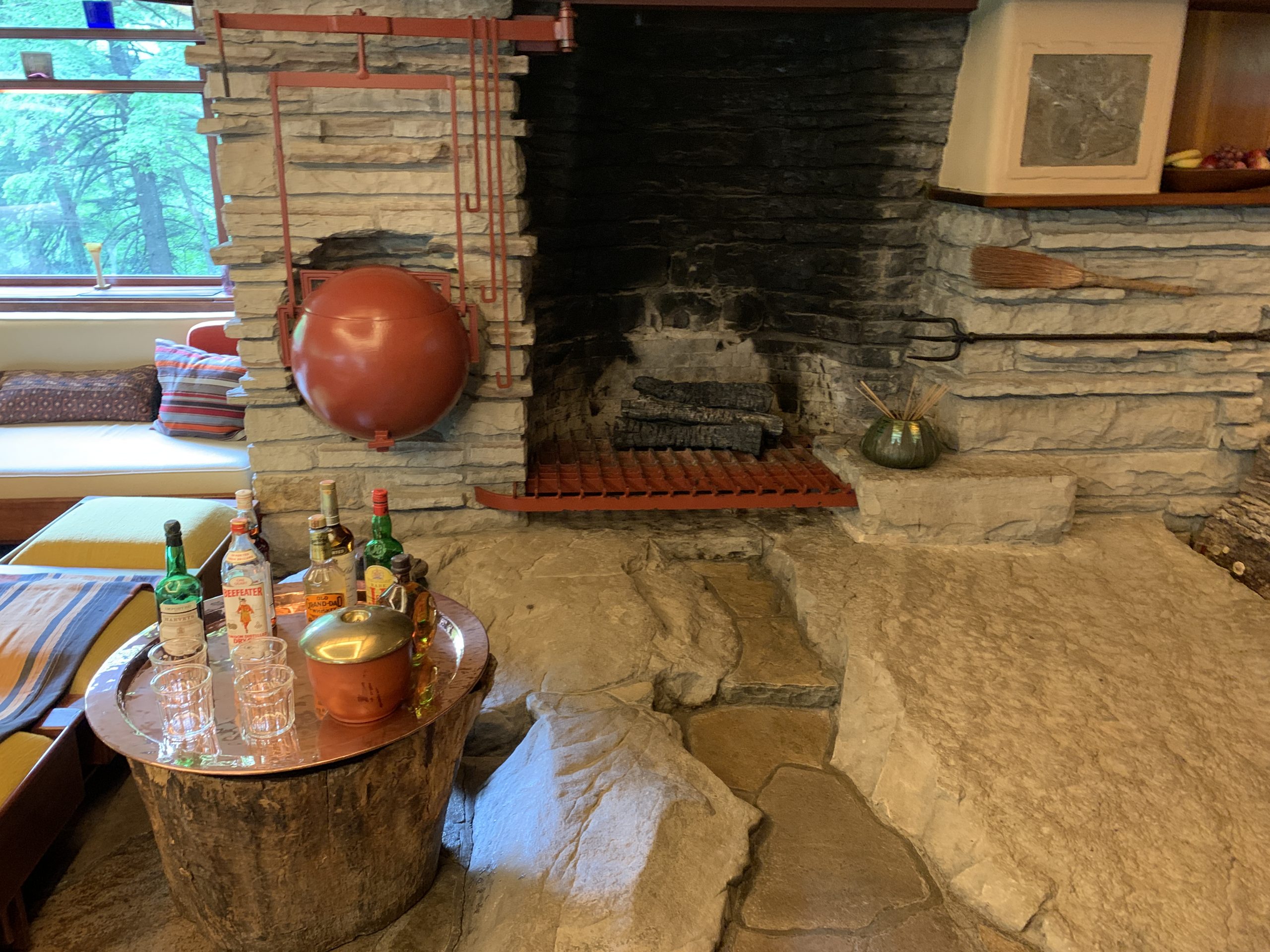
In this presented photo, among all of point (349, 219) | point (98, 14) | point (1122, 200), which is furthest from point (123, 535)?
point (1122, 200)

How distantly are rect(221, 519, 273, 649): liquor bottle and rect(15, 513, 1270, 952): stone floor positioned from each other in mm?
715

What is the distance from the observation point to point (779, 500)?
343cm

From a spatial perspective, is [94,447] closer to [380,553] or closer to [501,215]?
[501,215]

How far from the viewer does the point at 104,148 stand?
5082mm

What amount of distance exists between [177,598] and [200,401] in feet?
7.75

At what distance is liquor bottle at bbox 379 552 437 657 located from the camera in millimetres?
2014

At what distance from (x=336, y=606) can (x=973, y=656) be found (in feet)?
5.75

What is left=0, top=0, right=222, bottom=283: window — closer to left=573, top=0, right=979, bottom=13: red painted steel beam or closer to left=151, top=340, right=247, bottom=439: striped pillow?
left=151, top=340, right=247, bottom=439: striped pillow

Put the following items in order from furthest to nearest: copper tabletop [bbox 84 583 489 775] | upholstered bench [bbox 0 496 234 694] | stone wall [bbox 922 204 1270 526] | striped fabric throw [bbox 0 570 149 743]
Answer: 1. stone wall [bbox 922 204 1270 526]
2. upholstered bench [bbox 0 496 234 694]
3. striped fabric throw [bbox 0 570 149 743]
4. copper tabletop [bbox 84 583 489 775]

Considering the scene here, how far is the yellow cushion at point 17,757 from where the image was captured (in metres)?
2.11

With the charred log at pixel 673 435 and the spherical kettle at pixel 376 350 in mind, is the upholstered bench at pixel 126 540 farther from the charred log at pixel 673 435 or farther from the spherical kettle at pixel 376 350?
the charred log at pixel 673 435

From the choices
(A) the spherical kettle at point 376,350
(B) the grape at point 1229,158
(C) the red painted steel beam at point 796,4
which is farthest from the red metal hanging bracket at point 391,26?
(B) the grape at point 1229,158

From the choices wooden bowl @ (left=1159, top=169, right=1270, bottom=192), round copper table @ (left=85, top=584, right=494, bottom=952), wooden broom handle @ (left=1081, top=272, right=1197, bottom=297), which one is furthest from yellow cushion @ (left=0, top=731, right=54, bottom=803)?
wooden bowl @ (left=1159, top=169, right=1270, bottom=192)

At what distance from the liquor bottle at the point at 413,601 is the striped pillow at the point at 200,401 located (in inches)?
96.8
